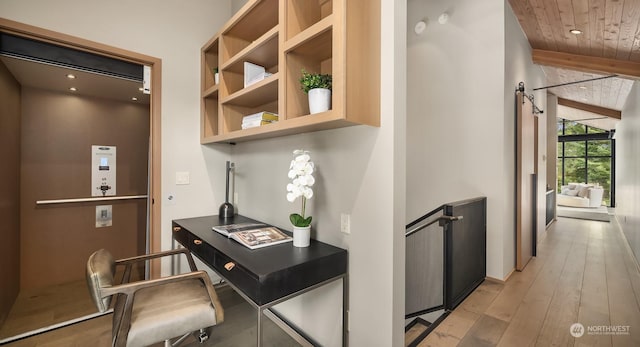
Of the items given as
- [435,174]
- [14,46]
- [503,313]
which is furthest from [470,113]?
[14,46]

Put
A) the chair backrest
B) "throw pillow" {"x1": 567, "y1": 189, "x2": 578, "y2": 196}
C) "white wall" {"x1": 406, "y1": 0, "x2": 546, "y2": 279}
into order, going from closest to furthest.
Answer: the chair backrest
"white wall" {"x1": 406, "y1": 0, "x2": 546, "y2": 279}
"throw pillow" {"x1": 567, "y1": 189, "x2": 578, "y2": 196}

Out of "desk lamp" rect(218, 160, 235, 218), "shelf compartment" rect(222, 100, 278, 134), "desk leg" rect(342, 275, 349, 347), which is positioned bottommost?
"desk leg" rect(342, 275, 349, 347)

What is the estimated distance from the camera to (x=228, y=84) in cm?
239

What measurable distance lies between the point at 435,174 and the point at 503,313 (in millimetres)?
1572

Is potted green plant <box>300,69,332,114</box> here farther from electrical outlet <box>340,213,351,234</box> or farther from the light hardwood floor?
the light hardwood floor

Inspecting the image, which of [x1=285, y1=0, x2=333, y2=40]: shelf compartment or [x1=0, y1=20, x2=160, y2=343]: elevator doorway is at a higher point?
[x1=285, y1=0, x2=333, y2=40]: shelf compartment

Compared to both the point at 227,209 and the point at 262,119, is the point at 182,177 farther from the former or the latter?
the point at 262,119

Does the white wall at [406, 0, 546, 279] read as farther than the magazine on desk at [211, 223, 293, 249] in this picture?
Yes

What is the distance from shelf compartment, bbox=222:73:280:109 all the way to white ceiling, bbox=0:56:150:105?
1.16 meters

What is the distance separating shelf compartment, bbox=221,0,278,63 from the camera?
1940 mm

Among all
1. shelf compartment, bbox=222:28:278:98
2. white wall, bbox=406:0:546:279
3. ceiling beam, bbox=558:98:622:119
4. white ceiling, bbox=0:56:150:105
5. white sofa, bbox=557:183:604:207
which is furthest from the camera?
white sofa, bbox=557:183:604:207

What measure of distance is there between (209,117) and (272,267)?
1942mm

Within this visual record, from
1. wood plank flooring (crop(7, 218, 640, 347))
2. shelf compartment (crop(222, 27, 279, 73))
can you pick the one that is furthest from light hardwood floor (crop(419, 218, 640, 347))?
shelf compartment (crop(222, 27, 279, 73))

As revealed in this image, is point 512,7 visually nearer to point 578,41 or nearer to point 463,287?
point 578,41
